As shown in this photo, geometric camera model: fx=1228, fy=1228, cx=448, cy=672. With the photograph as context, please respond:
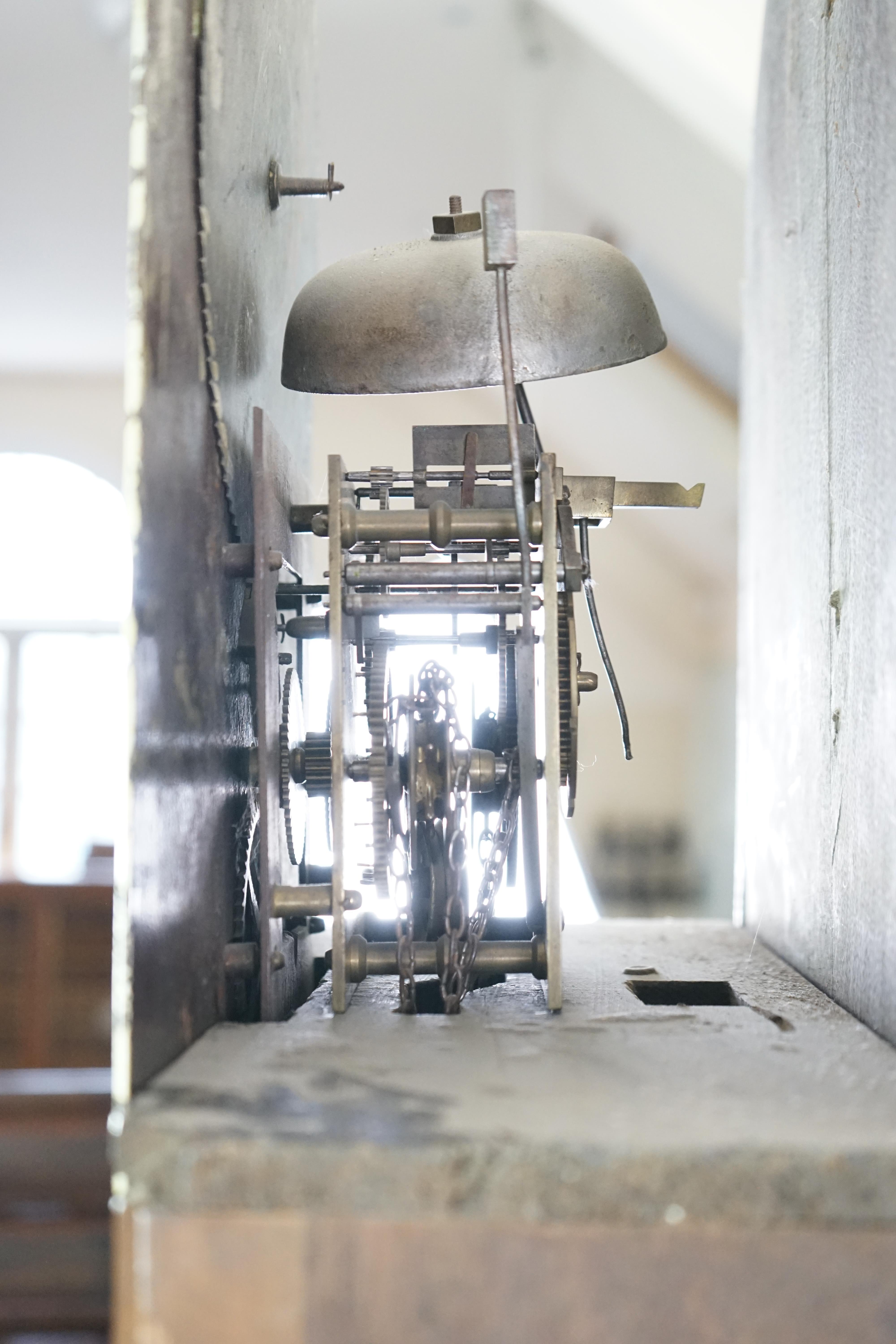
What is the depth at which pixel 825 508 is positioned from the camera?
221 centimetres

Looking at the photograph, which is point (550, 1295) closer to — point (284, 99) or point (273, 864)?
point (273, 864)

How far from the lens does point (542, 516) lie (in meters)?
1.83

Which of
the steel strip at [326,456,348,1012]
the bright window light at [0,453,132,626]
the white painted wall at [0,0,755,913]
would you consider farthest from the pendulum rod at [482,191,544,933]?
the bright window light at [0,453,132,626]

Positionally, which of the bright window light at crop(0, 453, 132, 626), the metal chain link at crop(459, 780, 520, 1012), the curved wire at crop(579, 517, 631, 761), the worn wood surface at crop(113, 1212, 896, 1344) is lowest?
the worn wood surface at crop(113, 1212, 896, 1344)

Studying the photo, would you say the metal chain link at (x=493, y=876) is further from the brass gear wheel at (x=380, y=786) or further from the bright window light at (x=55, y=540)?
the bright window light at (x=55, y=540)

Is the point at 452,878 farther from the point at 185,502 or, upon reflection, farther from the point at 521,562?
the point at 185,502

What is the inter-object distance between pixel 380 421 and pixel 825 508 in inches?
232

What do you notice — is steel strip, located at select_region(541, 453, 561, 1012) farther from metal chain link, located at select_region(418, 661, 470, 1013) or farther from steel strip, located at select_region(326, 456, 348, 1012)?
steel strip, located at select_region(326, 456, 348, 1012)

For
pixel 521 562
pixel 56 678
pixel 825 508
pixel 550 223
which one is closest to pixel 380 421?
pixel 550 223

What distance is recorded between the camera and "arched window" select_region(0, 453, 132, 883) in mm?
8484

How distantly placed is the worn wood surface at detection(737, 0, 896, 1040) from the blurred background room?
527 mm

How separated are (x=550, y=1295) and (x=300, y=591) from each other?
4.11ft

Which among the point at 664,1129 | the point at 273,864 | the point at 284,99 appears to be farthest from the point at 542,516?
the point at 284,99

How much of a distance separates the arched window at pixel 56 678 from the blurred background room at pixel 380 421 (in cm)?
2
